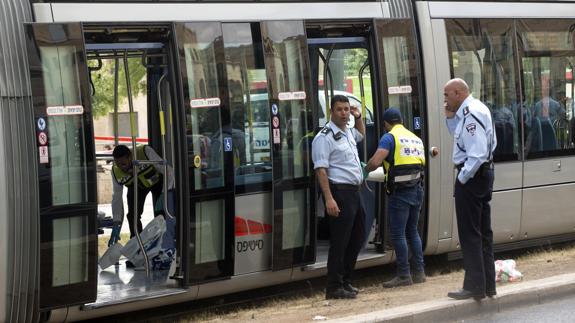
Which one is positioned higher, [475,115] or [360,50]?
[360,50]

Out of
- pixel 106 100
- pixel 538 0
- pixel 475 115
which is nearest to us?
pixel 475 115

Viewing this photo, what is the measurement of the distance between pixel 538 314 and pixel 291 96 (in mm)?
2833

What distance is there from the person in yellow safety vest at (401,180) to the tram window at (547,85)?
7.72ft

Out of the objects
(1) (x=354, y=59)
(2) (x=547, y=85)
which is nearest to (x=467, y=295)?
(1) (x=354, y=59)

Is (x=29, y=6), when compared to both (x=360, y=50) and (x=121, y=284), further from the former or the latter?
(x=360, y=50)

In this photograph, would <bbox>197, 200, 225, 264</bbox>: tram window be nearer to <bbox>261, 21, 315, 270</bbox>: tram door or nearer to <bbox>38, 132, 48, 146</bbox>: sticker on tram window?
<bbox>261, 21, 315, 270</bbox>: tram door

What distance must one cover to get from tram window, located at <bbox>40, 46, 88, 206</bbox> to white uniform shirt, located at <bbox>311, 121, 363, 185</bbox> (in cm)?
218

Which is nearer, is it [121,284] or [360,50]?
[121,284]

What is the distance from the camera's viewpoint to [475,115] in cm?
929

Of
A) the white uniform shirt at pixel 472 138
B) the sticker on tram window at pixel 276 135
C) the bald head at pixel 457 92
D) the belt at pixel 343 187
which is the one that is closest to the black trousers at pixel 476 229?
the white uniform shirt at pixel 472 138

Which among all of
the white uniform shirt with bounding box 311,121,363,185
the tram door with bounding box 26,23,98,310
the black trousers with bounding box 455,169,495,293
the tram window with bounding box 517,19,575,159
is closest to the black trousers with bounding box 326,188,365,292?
the white uniform shirt with bounding box 311,121,363,185

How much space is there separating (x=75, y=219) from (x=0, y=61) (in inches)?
51.3

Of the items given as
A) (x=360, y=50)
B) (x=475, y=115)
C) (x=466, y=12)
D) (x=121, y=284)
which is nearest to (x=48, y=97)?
(x=121, y=284)

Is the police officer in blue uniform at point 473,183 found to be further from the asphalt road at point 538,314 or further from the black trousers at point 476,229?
the asphalt road at point 538,314
